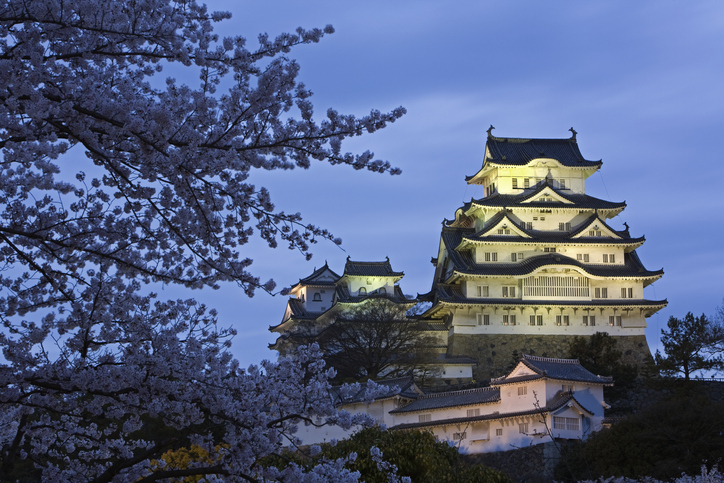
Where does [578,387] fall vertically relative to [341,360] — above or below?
below

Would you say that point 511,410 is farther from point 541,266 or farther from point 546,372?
point 541,266

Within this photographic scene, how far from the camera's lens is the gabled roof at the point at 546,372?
2998 cm

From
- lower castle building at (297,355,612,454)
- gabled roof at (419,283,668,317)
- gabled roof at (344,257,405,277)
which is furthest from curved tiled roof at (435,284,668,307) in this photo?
lower castle building at (297,355,612,454)

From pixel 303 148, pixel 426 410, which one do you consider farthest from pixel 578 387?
pixel 303 148

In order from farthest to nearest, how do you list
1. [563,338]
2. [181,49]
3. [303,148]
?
[563,338] → [303,148] → [181,49]

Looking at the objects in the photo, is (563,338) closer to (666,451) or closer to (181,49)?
(666,451)

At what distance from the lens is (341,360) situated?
40.8m

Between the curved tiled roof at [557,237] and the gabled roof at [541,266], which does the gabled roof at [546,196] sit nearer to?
the curved tiled roof at [557,237]

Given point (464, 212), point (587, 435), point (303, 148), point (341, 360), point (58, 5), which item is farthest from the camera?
point (464, 212)

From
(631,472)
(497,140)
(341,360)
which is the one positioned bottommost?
(631,472)

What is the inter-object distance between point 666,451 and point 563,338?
22.0 meters

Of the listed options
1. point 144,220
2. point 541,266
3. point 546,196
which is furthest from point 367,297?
point 144,220

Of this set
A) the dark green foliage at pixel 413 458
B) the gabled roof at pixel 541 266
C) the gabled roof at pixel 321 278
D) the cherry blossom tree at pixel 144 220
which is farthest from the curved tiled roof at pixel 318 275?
the cherry blossom tree at pixel 144 220

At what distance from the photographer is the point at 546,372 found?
98.4 feet
